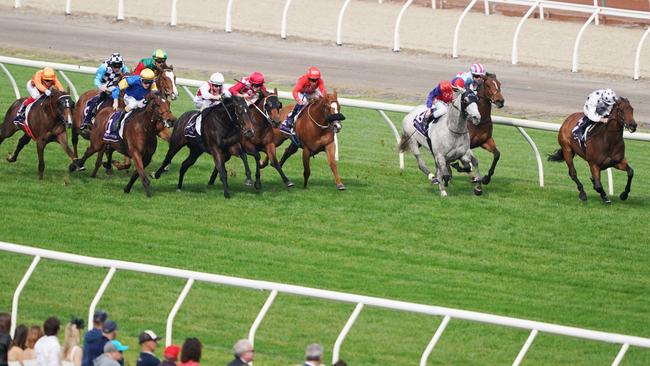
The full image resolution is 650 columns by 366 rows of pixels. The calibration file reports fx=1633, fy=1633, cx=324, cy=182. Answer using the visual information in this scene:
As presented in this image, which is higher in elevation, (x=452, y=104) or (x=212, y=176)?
(x=452, y=104)

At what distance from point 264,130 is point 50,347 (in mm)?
7749

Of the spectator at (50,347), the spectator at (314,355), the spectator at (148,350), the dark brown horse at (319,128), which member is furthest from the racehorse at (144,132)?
the spectator at (314,355)

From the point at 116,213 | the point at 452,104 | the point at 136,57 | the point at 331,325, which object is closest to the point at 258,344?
the point at 331,325

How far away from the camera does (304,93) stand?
18.7m

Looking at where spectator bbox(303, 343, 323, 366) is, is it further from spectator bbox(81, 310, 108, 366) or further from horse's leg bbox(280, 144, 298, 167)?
horse's leg bbox(280, 144, 298, 167)

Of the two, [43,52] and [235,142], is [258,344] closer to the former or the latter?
[235,142]

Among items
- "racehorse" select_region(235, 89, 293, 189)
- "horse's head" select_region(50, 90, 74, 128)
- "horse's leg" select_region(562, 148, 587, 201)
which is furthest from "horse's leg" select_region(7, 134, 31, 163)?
"horse's leg" select_region(562, 148, 587, 201)

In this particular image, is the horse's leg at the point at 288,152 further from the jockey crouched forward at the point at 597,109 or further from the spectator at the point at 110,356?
the spectator at the point at 110,356

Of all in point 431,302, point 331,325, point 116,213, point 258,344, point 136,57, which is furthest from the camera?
point 136,57

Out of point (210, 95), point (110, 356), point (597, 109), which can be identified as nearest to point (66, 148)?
point (210, 95)

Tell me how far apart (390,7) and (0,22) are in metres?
7.15

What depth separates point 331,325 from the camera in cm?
1330

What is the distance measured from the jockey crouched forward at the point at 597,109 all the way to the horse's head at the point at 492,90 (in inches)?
37.5

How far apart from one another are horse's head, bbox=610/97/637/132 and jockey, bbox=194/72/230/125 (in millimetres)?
4250
